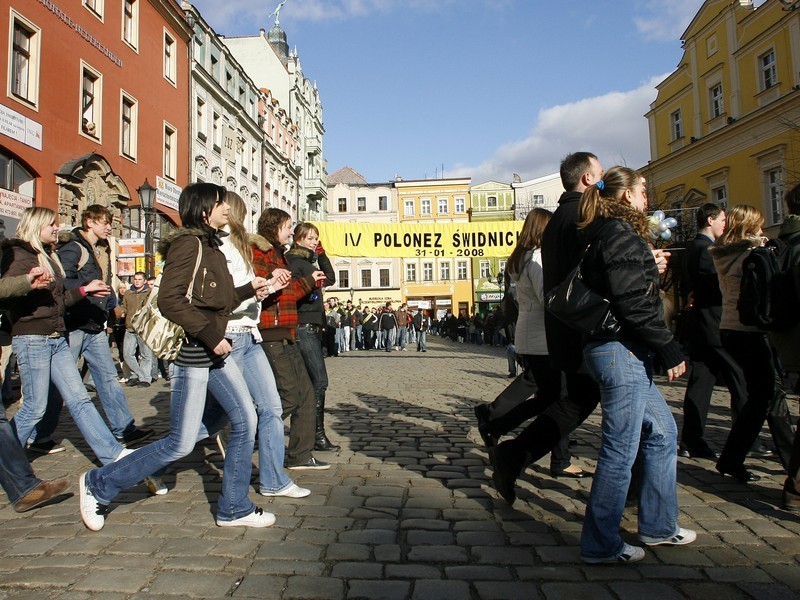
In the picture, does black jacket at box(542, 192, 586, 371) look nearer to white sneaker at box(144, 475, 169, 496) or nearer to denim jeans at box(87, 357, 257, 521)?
denim jeans at box(87, 357, 257, 521)

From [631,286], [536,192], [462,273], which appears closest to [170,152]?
[631,286]

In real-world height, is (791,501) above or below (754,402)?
below

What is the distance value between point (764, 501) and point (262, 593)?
3025 mm

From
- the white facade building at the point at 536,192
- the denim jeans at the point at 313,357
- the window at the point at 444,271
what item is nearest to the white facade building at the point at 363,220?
the window at the point at 444,271

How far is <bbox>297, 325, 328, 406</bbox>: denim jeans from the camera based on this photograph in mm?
5145

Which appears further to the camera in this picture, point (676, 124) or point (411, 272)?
point (411, 272)

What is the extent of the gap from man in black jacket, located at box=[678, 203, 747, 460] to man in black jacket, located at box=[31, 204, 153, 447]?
4510mm

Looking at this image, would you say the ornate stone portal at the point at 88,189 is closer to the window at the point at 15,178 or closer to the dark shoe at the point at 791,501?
the window at the point at 15,178

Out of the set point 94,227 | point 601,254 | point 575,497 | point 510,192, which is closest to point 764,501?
point 575,497

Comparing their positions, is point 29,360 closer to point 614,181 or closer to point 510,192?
point 614,181

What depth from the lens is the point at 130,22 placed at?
74.1 feet

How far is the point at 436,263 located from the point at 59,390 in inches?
2410

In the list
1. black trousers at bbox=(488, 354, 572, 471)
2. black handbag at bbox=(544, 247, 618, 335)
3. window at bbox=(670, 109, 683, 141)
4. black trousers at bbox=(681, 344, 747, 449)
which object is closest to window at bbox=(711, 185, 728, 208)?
window at bbox=(670, 109, 683, 141)

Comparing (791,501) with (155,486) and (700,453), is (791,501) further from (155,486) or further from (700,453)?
(155,486)
